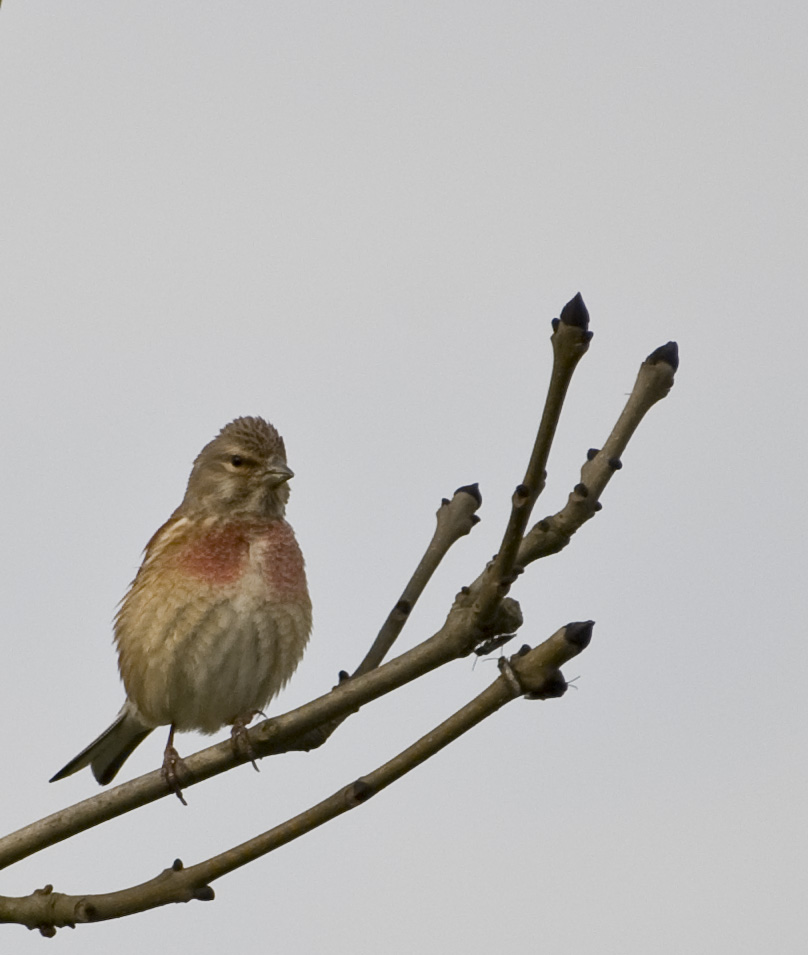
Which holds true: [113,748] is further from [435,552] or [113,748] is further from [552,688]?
[552,688]

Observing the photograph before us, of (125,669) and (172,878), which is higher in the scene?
(125,669)

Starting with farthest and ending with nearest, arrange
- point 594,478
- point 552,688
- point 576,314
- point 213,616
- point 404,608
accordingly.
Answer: point 213,616, point 404,608, point 594,478, point 552,688, point 576,314

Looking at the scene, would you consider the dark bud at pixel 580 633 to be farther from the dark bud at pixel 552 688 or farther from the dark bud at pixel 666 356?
the dark bud at pixel 666 356

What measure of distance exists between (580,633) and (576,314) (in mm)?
756

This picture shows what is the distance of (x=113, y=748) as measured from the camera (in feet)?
24.8

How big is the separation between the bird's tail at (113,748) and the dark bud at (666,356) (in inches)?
173

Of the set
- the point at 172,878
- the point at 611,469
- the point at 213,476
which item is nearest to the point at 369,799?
the point at 172,878

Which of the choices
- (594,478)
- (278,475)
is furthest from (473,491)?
(278,475)

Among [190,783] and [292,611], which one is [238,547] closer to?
[292,611]

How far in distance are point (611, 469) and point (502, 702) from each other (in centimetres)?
75

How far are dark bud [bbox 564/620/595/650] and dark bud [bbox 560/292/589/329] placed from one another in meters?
0.71

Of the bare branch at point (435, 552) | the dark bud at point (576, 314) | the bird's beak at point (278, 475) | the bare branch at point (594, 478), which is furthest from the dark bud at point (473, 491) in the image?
the bird's beak at point (278, 475)

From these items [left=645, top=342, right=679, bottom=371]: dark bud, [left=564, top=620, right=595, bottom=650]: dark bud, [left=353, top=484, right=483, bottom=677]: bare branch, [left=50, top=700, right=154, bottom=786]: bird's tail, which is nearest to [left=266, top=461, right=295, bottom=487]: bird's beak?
Result: [left=50, top=700, right=154, bottom=786]: bird's tail

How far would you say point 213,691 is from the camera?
682cm
